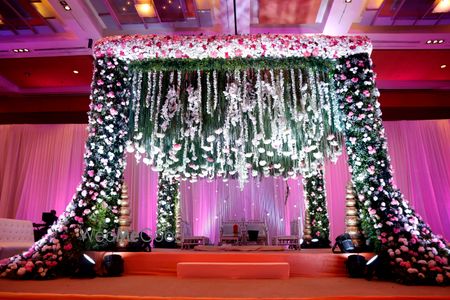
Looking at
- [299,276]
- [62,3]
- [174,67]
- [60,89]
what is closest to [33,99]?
[60,89]

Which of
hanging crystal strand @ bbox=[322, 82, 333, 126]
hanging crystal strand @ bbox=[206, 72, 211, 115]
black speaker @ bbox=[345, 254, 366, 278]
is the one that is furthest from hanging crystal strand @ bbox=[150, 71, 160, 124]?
black speaker @ bbox=[345, 254, 366, 278]

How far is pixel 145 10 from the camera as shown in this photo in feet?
20.5

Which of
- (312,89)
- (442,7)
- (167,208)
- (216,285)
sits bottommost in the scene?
(216,285)

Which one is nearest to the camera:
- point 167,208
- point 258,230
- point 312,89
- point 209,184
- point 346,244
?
point 346,244

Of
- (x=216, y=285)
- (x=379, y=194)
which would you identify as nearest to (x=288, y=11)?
(x=379, y=194)

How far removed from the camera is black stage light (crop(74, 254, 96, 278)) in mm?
3934

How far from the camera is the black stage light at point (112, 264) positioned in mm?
4074

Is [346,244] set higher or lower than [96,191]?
lower

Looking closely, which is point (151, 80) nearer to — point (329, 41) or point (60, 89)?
point (329, 41)

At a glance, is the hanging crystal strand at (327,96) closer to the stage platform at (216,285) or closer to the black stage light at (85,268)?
the stage platform at (216,285)

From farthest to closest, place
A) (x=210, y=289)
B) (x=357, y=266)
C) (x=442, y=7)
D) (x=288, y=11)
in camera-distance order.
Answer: (x=288, y=11)
(x=442, y=7)
(x=357, y=266)
(x=210, y=289)

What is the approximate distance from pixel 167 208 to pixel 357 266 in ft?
18.1

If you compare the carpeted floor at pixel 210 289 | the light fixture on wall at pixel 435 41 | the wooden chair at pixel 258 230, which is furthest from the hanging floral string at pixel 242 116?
the light fixture on wall at pixel 435 41

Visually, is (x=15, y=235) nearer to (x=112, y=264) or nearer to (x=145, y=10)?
(x=112, y=264)
